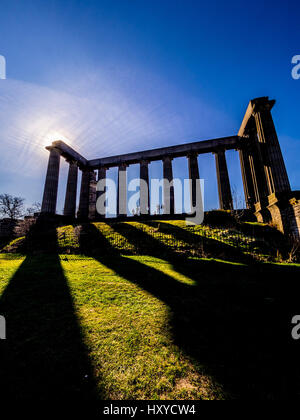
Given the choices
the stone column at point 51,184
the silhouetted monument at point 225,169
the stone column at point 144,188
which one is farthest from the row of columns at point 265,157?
the stone column at point 51,184

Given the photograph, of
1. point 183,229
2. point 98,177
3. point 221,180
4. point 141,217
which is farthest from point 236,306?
point 98,177

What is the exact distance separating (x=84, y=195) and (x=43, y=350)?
84.0 ft

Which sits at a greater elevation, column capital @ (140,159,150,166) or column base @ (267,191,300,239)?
column capital @ (140,159,150,166)

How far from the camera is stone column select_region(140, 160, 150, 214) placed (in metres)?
21.8

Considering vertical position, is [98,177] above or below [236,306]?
above

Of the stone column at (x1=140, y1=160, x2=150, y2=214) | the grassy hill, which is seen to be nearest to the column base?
the grassy hill

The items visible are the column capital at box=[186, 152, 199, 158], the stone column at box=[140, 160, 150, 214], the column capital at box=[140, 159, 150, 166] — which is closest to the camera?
the stone column at box=[140, 160, 150, 214]

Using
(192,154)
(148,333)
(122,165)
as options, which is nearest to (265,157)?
(192,154)

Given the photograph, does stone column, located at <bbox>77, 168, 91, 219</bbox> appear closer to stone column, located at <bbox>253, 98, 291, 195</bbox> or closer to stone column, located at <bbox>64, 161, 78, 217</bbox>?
stone column, located at <bbox>64, 161, 78, 217</bbox>

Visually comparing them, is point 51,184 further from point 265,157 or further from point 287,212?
point 287,212

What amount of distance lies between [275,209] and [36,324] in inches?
533

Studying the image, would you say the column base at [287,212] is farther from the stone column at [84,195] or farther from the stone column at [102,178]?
the stone column at [84,195]
